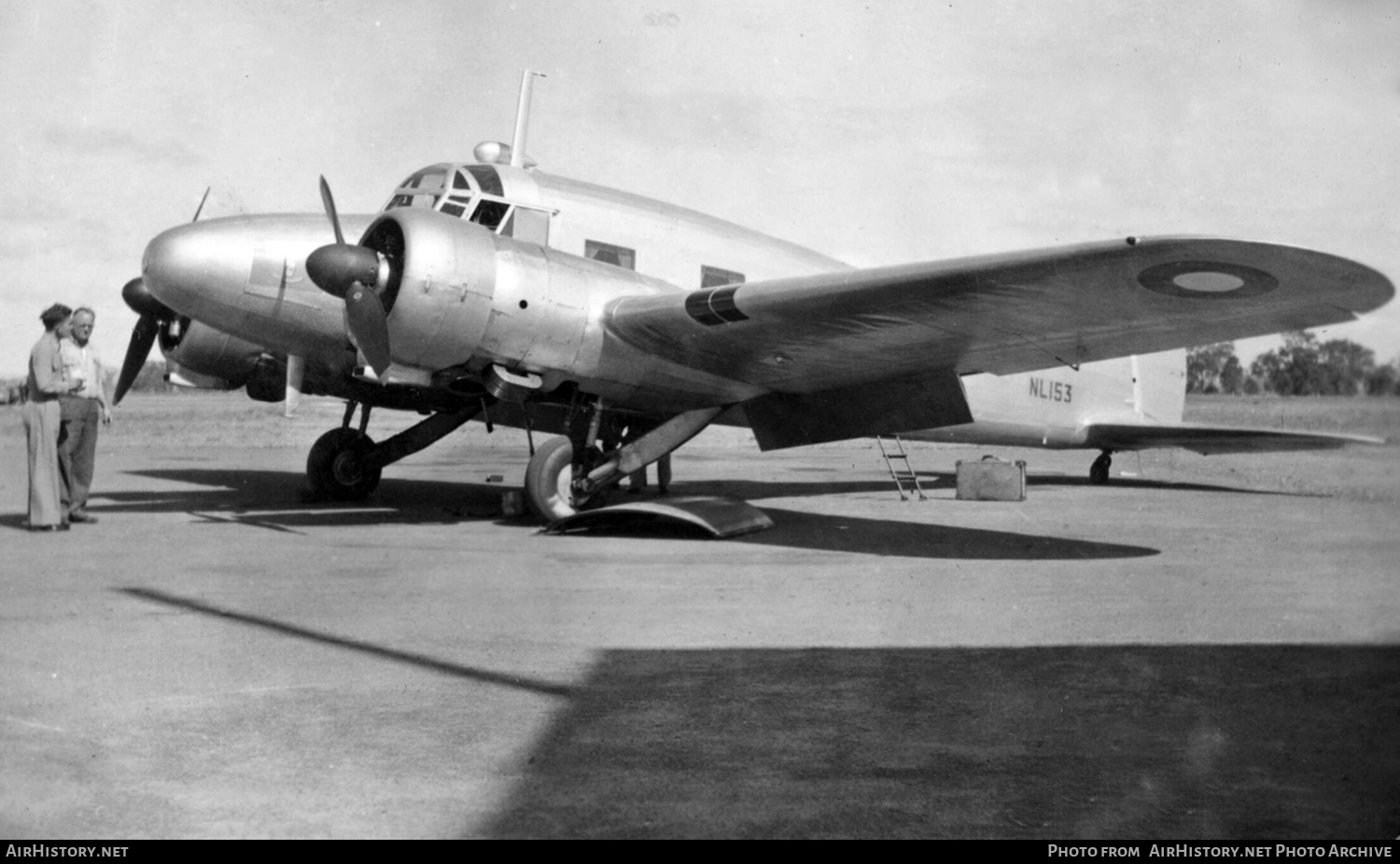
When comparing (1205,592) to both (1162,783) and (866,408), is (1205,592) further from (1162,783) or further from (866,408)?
(866,408)

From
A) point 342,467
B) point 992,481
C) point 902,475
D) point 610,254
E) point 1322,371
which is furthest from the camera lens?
point 902,475

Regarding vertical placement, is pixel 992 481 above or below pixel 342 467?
above

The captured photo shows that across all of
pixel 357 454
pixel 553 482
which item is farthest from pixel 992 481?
pixel 357 454

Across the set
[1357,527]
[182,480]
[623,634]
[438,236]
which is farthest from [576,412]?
[182,480]

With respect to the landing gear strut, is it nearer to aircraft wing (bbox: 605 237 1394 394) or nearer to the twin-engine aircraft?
the twin-engine aircraft

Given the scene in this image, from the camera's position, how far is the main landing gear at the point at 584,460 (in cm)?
1034

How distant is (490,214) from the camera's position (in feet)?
33.1

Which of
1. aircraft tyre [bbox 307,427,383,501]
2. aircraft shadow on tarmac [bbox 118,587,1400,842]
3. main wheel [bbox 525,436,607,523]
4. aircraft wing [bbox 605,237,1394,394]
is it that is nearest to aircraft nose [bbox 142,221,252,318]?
main wheel [bbox 525,436,607,523]

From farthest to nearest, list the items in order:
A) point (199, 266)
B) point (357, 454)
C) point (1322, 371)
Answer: point (357, 454) < point (199, 266) < point (1322, 371)

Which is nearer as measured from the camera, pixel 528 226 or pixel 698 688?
pixel 698 688

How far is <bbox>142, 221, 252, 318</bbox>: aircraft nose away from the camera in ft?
29.6

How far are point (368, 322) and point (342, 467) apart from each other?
4.51 meters

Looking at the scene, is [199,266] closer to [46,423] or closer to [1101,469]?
[46,423]

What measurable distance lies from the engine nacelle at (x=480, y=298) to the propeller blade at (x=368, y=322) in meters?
0.09
